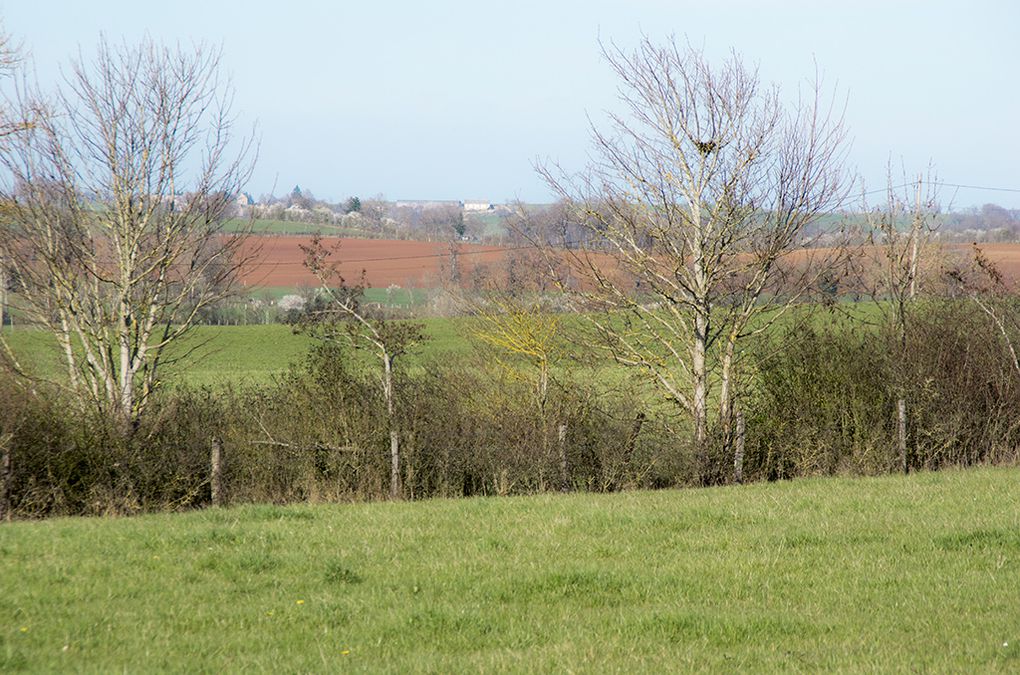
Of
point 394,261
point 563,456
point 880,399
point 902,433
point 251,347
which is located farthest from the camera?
point 394,261

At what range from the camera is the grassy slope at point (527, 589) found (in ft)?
22.8

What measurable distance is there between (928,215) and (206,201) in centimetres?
1796

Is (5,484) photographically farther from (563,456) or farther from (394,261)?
(394,261)

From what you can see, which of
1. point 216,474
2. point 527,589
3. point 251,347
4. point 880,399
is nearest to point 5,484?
point 216,474

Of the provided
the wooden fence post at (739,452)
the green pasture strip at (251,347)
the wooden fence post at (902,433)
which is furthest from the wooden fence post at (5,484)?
the green pasture strip at (251,347)

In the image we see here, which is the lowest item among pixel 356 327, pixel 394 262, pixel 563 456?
pixel 563 456

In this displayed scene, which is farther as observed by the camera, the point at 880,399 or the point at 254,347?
the point at 254,347

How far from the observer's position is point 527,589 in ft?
28.9

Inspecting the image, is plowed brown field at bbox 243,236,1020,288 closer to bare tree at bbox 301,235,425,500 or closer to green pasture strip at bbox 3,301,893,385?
green pasture strip at bbox 3,301,893,385

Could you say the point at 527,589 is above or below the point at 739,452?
above

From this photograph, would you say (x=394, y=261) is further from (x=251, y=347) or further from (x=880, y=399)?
(x=880, y=399)

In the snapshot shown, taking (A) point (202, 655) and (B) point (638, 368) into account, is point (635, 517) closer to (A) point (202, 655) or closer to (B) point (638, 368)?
(A) point (202, 655)

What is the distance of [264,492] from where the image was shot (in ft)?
53.7

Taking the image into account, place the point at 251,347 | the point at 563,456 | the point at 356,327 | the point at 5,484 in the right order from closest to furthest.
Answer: the point at 5,484
the point at 563,456
the point at 356,327
the point at 251,347
